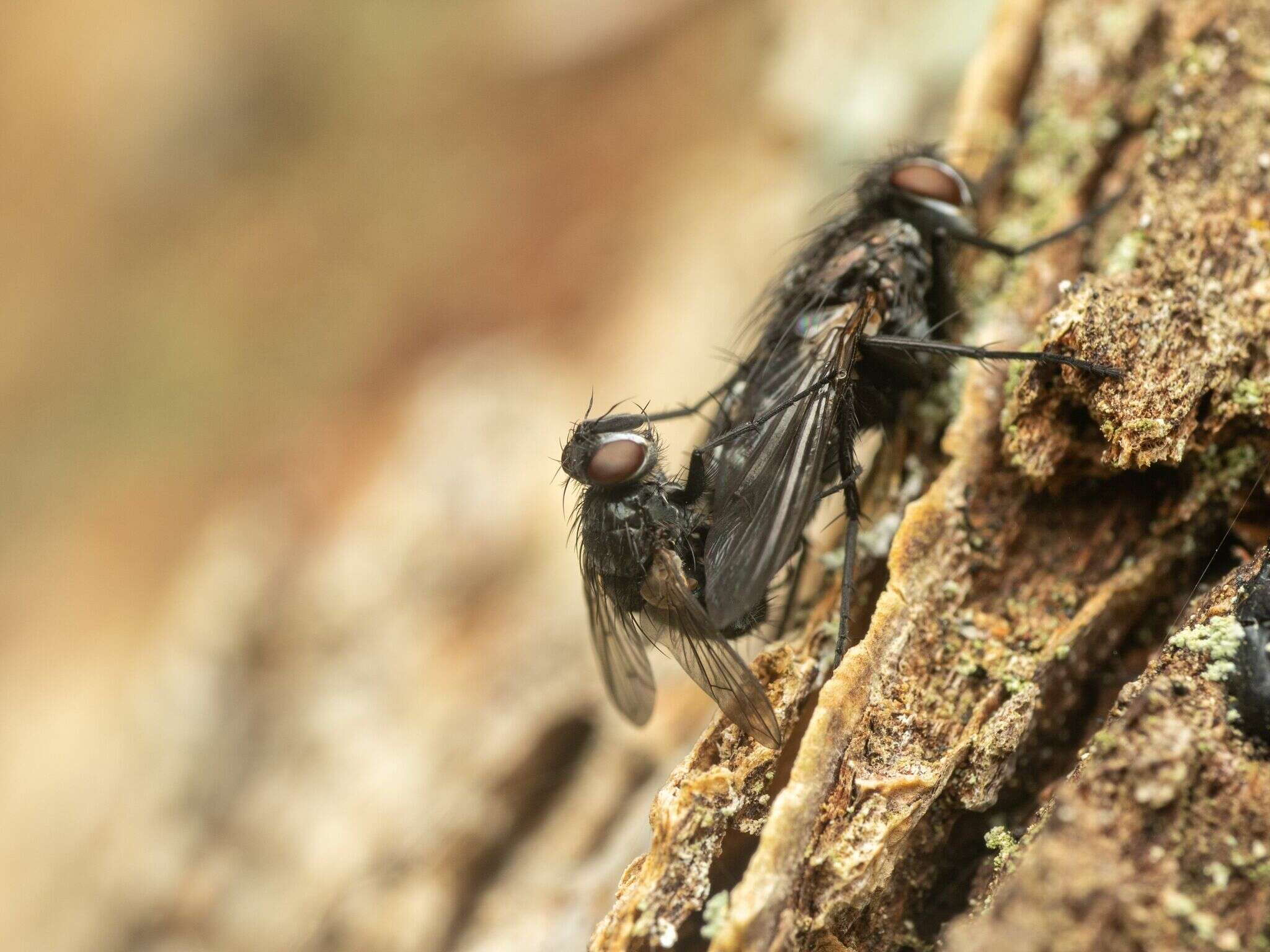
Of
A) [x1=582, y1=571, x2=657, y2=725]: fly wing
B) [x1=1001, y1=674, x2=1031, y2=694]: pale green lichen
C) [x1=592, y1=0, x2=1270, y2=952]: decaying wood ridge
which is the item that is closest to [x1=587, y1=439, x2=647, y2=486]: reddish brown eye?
[x1=582, y1=571, x2=657, y2=725]: fly wing

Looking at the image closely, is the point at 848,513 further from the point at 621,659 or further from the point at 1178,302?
the point at 1178,302

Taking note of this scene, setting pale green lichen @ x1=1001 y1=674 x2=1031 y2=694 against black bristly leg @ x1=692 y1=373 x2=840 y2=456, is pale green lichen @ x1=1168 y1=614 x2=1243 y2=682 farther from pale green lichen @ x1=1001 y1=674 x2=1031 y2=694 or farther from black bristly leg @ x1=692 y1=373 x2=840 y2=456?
black bristly leg @ x1=692 y1=373 x2=840 y2=456

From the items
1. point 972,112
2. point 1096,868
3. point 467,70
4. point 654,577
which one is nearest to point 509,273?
point 467,70

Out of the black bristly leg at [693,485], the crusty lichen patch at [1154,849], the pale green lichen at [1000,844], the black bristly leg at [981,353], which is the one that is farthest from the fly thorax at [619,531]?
the crusty lichen patch at [1154,849]

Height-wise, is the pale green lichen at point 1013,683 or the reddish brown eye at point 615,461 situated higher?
the reddish brown eye at point 615,461

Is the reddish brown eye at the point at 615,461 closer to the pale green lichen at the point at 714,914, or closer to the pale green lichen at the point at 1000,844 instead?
the pale green lichen at the point at 714,914

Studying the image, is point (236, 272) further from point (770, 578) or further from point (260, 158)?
→ point (770, 578)

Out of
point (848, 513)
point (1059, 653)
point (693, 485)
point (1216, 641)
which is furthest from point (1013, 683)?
point (693, 485)
